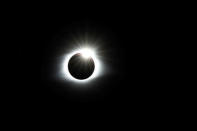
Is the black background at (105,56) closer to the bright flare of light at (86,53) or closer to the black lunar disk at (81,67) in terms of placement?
the bright flare of light at (86,53)

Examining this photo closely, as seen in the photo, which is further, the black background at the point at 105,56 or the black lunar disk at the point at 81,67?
the black background at the point at 105,56

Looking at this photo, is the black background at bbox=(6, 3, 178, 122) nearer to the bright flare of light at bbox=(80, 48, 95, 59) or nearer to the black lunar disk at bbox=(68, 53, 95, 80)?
the bright flare of light at bbox=(80, 48, 95, 59)

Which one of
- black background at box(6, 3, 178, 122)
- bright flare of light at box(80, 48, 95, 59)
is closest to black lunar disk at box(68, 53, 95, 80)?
bright flare of light at box(80, 48, 95, 59)

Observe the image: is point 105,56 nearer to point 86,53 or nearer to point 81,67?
point 86,53

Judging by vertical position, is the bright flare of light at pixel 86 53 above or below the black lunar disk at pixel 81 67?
above

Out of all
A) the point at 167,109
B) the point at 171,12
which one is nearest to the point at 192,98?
the point at 167,109

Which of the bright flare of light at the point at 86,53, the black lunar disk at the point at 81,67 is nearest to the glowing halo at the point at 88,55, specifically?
the bright flare of light at the point at 86,53
